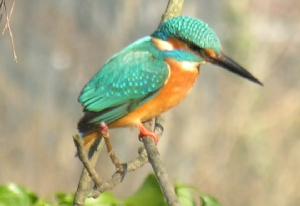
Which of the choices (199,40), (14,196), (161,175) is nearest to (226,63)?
(199,40)

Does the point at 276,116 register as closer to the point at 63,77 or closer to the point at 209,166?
the point at 209,166

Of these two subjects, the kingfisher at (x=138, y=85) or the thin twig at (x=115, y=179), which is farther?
the kingfisher at (x=138, y=85)

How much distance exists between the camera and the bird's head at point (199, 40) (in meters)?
1.23

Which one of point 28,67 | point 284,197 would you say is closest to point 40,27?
point 28,67

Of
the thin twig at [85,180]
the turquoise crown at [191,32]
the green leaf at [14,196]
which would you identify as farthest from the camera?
the turquoise crown at [191,32]

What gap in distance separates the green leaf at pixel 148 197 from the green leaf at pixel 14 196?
15 cm

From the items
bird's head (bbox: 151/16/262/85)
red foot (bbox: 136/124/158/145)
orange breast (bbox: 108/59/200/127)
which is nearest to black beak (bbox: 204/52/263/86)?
bird's head (bbox: 151/16/262/85)

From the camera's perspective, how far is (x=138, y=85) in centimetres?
139

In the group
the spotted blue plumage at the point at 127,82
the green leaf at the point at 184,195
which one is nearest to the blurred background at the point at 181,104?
the spotted blue plumage at the point at 127,82

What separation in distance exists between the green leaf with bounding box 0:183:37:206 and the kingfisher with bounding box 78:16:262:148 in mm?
419

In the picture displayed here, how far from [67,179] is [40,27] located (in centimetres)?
→ 100

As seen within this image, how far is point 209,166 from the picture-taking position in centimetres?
402

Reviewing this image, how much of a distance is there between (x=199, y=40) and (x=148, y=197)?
435 millimetres

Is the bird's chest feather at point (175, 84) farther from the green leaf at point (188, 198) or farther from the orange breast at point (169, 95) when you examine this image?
the green leaf at point (188, 198)
